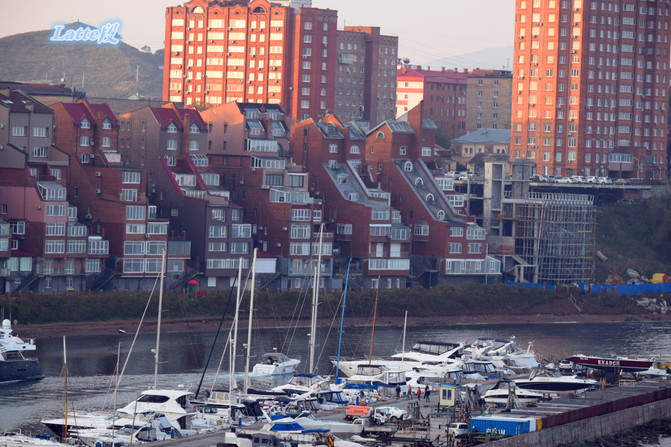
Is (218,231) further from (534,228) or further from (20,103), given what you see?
(534,228)

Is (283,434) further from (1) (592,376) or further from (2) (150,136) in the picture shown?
(2) (150,136)

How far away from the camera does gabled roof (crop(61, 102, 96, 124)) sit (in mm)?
111375

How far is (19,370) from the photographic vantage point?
3142 inches

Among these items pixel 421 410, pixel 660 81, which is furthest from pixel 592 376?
pixel 660 81

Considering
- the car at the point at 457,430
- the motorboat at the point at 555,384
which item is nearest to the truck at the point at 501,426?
the car at the point at 457,430

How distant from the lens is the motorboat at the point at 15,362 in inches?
3137

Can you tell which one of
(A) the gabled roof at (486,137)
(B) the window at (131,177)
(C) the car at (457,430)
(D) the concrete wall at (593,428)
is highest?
(A) the gabled roof at (486,137)

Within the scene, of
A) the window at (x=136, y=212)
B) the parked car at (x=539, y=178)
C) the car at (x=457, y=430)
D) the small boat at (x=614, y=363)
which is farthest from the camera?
the parked car at (x=539, y=178)

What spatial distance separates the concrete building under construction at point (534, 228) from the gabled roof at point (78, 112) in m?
35.0

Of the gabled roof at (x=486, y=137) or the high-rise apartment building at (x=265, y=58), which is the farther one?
the gabled roof at (x=486, y=137)

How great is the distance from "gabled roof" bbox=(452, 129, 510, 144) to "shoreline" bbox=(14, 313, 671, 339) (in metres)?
65.7

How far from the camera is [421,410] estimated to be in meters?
69.9

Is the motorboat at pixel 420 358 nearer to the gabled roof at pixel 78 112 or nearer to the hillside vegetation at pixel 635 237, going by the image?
the gabled roof at pixel 78 112

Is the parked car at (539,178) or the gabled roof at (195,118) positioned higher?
the gabled roof at (195,118)
